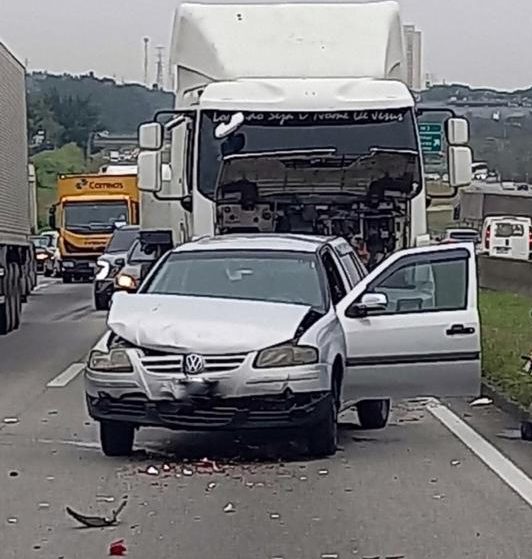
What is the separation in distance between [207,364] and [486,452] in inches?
90.7

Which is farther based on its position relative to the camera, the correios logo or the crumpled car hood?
the correios logo

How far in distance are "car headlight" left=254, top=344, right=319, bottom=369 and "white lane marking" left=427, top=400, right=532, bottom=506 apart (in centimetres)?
148

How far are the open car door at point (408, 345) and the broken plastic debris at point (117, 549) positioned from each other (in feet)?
12.6

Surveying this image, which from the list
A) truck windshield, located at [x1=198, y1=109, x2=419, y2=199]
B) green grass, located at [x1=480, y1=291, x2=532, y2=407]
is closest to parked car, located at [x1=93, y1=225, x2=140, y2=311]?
green grass, located at [x1=480, y1=291, x2=532, y2=407]

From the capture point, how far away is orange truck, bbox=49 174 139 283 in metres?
46.3

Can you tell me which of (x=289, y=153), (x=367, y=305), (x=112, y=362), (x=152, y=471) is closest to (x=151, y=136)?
(x=289, y=153)

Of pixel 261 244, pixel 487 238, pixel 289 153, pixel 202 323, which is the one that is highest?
pixel 289 153

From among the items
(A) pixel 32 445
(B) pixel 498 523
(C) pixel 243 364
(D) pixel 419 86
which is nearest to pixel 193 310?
(C) pixel 243 364

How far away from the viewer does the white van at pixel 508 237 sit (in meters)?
52.1

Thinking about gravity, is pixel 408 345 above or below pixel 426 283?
below

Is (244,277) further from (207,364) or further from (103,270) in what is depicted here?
(103,270)

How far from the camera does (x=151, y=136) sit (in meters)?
17.7

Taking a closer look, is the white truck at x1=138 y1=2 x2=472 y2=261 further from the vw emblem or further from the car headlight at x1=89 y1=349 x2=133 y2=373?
the vw emblem

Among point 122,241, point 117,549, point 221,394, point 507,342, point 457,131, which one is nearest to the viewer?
point 117,549
